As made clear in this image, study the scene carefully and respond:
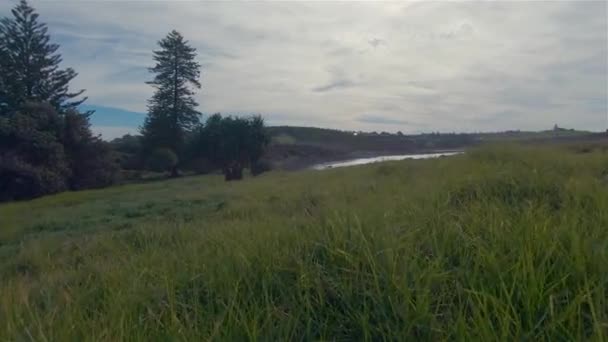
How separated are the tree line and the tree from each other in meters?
0.08

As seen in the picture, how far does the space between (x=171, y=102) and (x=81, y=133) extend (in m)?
8.44

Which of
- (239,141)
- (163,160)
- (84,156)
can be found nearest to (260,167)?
(239,141)

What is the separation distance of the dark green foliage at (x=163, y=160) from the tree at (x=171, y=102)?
1.42 metres

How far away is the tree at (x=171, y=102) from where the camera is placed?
36031 mm

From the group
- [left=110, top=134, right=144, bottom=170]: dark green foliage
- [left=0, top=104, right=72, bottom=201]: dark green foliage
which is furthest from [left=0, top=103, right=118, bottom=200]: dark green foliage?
[left=110, top=134, right=144, bottom=170]: dark green foliage

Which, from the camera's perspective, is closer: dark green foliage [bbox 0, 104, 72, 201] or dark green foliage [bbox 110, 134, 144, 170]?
dark green foliage [bbox 0, 104, 72, 201]

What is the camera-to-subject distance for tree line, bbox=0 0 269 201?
2589cm

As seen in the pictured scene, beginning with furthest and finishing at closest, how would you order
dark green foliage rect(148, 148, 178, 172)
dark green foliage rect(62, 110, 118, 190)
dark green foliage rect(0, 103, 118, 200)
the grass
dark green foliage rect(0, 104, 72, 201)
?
dark green foliage rect(148, 148, 178, 172)
dark green foliage rect(62, 110, 118, 190)
dark green foliage rect(0, 103, 118, 200)
dark green foliage rect(0, 104, 72, 201)
the grass

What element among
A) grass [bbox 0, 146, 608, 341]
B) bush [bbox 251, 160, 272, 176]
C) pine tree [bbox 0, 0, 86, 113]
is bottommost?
bush [bbox 251, 160, 272, 176]

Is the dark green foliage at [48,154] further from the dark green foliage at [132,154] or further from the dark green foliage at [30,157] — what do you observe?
the dark green foliage at [132,154]

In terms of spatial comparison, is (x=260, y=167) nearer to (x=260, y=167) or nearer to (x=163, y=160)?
(x=260, y=167)

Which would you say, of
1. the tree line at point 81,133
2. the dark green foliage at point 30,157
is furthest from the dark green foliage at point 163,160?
the dark green foliage at point 30,157

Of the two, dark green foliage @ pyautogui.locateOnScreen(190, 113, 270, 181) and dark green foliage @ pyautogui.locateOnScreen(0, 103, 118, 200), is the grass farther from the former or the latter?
dark green foliage @ pyautogui.locateOnScreen(190, 113, 270, 181)

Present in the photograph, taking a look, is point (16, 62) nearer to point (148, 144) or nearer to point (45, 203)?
point (148, 144)
